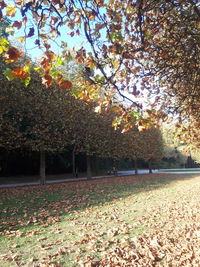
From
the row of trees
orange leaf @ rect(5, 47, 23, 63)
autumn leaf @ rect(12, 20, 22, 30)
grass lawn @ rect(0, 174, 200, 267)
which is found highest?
the row of trees

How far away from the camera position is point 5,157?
2378cm

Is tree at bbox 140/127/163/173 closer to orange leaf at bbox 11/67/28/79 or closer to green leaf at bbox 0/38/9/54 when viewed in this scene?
orange leaf at bbox 11/67/28/79

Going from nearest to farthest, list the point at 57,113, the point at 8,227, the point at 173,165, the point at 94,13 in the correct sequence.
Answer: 1. the point at 94,13
2. the point at 8,227
3. the point at 57,113
4. the point at 173,165

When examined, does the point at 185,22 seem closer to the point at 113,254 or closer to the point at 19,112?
the point at 113,254

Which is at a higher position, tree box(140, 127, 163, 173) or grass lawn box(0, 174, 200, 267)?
tree box(140, 127, 163, 173)

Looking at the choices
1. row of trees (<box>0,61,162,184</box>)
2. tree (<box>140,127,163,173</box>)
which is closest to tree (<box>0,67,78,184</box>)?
row of trees (<box>0,61,162,184</box>)

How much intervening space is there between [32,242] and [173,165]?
52368 millimetres

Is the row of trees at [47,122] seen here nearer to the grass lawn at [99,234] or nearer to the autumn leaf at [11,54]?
the grass lawn at [99,234]

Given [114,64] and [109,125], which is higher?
[109,125]

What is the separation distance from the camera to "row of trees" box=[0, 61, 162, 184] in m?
16.5

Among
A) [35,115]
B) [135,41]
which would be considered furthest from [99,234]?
[35,115]

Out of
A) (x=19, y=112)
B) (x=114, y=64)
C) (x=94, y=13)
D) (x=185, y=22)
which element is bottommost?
(x=114, y=64)

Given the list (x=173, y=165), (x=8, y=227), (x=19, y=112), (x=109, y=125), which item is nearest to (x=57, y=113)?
(x=19, y=112)

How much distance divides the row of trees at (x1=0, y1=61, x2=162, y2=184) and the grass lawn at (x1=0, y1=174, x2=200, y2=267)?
25.6 ft
